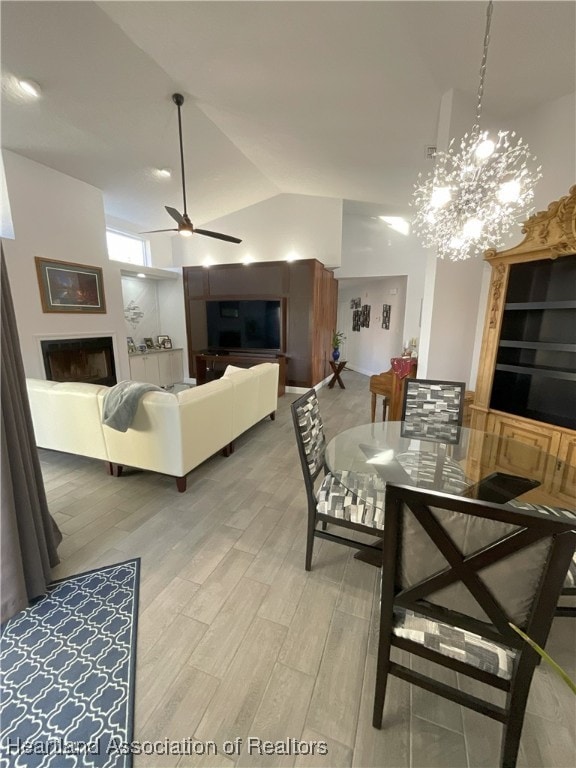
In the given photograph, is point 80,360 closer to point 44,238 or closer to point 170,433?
point 44,238

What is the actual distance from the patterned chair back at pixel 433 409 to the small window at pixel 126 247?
209 inches

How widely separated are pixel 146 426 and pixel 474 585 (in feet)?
7.48

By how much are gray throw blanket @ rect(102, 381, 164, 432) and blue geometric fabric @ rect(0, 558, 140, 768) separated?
3.32 feet

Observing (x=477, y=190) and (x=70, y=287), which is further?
(x=70, y=287)

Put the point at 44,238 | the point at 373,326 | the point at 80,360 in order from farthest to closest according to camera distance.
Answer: the point at 373,326
the point at 80,360
the point at 44,238

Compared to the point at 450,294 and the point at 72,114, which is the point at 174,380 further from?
the point at 450,294

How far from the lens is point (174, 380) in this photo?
6.73 m

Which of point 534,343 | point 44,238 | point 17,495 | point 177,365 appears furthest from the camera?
point 177,365

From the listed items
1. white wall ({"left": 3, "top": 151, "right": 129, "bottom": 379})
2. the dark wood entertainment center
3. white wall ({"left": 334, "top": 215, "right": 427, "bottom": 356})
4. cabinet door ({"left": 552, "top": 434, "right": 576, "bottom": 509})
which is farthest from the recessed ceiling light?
white wall ({"left": 334, "top": 215, "right": 427, "bottom": 356})

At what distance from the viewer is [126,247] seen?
5773 millimetres

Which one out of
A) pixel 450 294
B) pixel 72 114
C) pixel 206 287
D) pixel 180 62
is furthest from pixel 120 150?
pixel 450 294

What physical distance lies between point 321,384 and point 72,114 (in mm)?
5172

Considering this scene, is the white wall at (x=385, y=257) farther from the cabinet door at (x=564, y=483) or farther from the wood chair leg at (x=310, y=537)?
the wood chair leg at (x=310, y=537)

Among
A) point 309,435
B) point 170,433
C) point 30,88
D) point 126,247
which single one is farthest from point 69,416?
point 126,247
